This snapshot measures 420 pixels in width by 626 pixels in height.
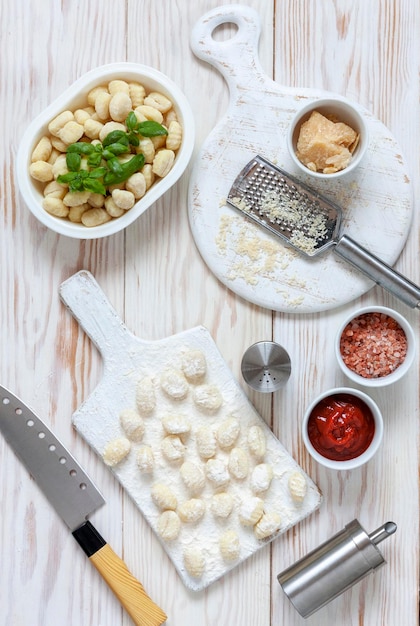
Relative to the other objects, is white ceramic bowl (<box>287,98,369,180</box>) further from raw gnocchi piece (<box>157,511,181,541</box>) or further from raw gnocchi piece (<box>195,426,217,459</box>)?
raw gnocchi piece (<box>157,511,181,541</box>)

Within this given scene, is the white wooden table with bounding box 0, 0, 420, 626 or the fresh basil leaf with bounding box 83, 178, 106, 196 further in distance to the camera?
the white wooden table with bounding box 0, 0, 420, 626

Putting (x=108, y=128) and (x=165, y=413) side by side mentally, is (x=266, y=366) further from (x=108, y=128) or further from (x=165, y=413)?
(x=108, y=128)

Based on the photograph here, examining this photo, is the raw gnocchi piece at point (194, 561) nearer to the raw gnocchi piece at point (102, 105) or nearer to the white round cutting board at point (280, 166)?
the white round cutting board at point (280, 166)

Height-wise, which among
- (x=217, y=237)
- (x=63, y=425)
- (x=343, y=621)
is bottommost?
(x=343, y=621)

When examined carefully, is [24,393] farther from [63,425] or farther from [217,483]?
[217,483]

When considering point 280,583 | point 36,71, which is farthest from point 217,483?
point 36,71

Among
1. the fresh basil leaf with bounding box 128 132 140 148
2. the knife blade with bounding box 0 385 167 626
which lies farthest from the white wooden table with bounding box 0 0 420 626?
the fresh basil leaf with bounding box 128 132 140 148
